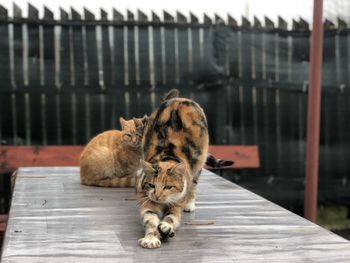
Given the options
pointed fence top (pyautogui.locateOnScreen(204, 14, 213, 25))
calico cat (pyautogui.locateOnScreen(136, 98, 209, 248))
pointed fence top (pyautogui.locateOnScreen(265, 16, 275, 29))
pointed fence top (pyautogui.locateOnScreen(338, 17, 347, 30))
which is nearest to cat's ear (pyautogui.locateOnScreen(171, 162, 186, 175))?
calico cat (pyautogui.locateOnScreen(136, 98, 209, 248))

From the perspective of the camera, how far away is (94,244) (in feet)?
7.69

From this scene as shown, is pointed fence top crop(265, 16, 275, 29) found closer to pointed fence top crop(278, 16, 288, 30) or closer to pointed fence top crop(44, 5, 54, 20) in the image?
pointed fence top crop(278, 16, 288, 30)

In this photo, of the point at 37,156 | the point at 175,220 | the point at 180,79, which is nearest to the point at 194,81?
the point at 180,79

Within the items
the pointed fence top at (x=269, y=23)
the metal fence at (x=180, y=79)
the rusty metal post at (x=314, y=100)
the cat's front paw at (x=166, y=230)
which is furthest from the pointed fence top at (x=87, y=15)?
the cat's front paw at (x=166, y=230)

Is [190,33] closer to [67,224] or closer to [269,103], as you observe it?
[269,103]

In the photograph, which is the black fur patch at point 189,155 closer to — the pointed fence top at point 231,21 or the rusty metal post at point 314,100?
the rusty metal post at point 314,100

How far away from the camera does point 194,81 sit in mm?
5902

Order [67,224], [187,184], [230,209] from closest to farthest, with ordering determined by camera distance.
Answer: [67,224] → [187,184] → [230,209]

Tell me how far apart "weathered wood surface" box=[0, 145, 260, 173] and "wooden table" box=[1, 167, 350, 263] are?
1723 mm

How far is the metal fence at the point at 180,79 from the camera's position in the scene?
18.3ft

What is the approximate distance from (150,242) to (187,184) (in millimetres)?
613

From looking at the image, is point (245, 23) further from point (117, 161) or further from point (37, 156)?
A: point (117, 161)

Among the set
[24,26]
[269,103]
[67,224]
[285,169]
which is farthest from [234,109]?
[67,224]

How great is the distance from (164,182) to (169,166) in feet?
0.35
